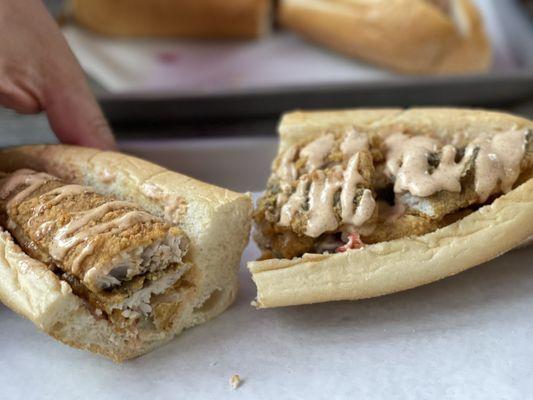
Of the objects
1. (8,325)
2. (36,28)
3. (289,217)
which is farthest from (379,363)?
(36,28)

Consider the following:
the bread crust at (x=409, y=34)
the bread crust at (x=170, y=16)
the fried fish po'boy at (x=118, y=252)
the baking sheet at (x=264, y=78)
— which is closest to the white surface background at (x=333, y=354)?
the fried fish po'boy at (x=118, y=252)

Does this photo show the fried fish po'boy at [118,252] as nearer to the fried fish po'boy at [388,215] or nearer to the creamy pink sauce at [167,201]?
the creamy pink sauce at [167,201]

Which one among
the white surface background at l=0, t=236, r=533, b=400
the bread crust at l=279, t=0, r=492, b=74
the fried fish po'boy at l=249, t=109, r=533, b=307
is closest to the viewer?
the white surface background at l=0, t=236, r=533, b=400

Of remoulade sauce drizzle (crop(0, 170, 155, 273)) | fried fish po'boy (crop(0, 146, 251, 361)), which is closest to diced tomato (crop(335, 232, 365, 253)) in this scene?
fried fish po'boy (crop(0, 146, 251, 361))

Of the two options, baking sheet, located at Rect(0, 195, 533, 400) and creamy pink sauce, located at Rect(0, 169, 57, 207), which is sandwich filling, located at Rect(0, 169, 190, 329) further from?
baking sheet, located at Rect(0, 195, 533, 400)

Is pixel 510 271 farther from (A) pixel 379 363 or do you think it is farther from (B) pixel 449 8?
(B) pixel 449 8

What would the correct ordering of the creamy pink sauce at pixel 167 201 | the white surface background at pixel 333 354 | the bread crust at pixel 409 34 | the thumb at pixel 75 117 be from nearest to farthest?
1. the white surface background at pixel 333 354
2. the creamy pink sauce at pixel 167 201
3. the thumb at pixel 75 117
4. the bread crust at pixel 409 34
